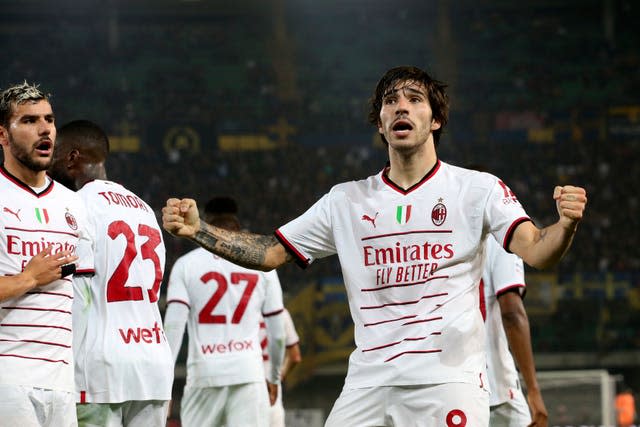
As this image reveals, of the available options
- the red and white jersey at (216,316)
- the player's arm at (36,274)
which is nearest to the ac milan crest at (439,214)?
the player's arm at (36,274)

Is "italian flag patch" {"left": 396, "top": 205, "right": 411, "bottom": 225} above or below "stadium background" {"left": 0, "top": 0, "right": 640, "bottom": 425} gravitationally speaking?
below

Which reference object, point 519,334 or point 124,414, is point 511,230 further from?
point 124,414

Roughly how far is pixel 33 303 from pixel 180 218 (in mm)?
809

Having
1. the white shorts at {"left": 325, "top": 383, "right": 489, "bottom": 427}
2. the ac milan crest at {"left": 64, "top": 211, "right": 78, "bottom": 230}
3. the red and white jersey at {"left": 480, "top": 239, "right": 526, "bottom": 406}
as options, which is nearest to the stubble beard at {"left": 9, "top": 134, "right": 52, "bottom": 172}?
the ac milan crest at {"left": 64, "top": 211, "right": 78, "bottom": 230}

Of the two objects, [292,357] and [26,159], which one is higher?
[26,159]

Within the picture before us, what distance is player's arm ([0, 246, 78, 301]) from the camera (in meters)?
3.92

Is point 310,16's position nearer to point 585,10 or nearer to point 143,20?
point 143,20

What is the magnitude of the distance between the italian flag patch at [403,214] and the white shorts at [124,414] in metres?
1.83

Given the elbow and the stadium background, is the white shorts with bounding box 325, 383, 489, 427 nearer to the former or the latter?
the elbow

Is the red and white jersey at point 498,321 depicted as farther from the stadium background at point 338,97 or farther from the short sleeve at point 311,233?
the stadium background at point 338,97

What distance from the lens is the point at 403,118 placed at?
405 cm

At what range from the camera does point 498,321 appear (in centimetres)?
576

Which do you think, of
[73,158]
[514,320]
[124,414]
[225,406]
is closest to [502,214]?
[514,320]

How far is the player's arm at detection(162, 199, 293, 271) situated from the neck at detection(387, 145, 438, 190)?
0.59m
